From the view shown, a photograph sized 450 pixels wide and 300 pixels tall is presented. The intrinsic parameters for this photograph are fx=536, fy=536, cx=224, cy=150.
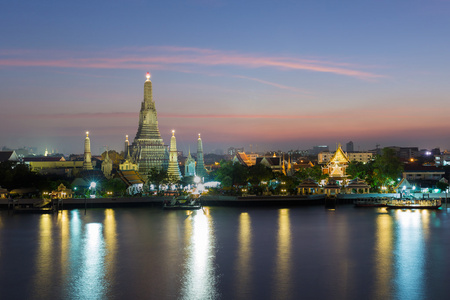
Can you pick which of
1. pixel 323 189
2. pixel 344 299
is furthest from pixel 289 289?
pixel 323 189

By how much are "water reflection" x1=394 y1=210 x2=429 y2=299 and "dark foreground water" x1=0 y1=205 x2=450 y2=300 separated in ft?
0.17

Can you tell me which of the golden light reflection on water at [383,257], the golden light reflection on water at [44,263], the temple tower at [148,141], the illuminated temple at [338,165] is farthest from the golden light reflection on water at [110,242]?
the illuminated temple at [338,165]

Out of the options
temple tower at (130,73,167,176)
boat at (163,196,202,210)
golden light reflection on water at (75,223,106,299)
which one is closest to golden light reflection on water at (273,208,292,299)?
golden light reflection on water at (75,223,106,299)

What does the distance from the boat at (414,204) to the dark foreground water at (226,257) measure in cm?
644

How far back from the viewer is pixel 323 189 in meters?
59.7

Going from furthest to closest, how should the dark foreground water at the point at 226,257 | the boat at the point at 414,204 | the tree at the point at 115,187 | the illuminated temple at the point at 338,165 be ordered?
the illuminated temple at the point at 338,165, the tree at the point at 115,187, the boat at the point at 414,204, the dark foreground water at the point at 226,257

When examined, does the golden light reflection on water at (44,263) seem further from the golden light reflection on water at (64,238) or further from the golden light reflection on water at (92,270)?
the golden light reflection on water at (92,270)

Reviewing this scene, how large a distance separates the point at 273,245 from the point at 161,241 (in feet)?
21.7

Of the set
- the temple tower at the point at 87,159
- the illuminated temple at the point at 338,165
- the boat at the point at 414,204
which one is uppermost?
the temple tower at the point at 87,159

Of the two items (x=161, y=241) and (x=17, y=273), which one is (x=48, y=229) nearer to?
(x=161, y=241)

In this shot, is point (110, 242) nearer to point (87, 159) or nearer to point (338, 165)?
point (338, 165)

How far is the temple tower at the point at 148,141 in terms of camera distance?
2954 inches

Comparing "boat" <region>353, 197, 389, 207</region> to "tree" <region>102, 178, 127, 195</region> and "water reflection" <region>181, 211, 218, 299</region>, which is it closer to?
"water reflection" <region>181, 211, 218, 299</region>

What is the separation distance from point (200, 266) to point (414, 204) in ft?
102
